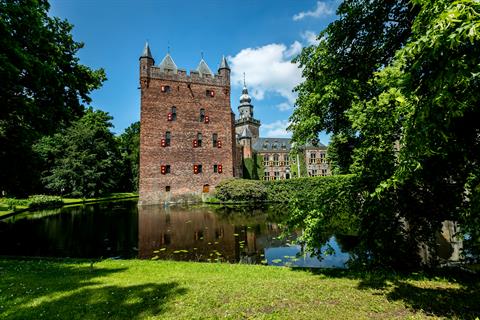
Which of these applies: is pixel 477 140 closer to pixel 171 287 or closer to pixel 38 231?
pixel 171 287

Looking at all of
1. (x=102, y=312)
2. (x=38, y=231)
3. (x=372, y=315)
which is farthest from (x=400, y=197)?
(x=38, y=231)

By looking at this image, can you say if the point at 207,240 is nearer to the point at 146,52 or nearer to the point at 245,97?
the point at 146,52

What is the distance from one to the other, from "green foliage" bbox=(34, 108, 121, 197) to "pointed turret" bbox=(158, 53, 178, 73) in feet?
45.1

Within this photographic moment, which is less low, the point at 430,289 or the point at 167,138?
the point at 167,138

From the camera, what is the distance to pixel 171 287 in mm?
4977

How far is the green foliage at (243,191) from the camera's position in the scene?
2634 cm

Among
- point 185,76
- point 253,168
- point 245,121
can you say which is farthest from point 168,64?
point 245,121

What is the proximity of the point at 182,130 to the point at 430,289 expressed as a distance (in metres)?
27.5

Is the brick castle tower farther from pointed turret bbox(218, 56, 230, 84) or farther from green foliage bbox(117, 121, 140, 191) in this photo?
green foliage bbox(117, 121, 140, 191)

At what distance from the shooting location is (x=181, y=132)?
29562 mm

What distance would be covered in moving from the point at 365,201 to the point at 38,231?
15.5 metres

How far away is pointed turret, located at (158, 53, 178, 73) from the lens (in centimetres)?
2909

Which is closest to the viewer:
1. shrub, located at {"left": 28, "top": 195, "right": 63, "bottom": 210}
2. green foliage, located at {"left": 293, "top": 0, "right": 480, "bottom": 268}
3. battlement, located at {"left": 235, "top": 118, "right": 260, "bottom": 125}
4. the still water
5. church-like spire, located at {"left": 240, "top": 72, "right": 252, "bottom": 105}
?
green foliage, located at {"left": 293, "top": 0, "right": 480, "bottom": 268}

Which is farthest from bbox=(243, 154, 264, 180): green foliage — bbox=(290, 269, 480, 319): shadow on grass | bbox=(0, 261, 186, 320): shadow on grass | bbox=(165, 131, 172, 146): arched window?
bbox=(0, 261, 186, 320): shadow on grass
